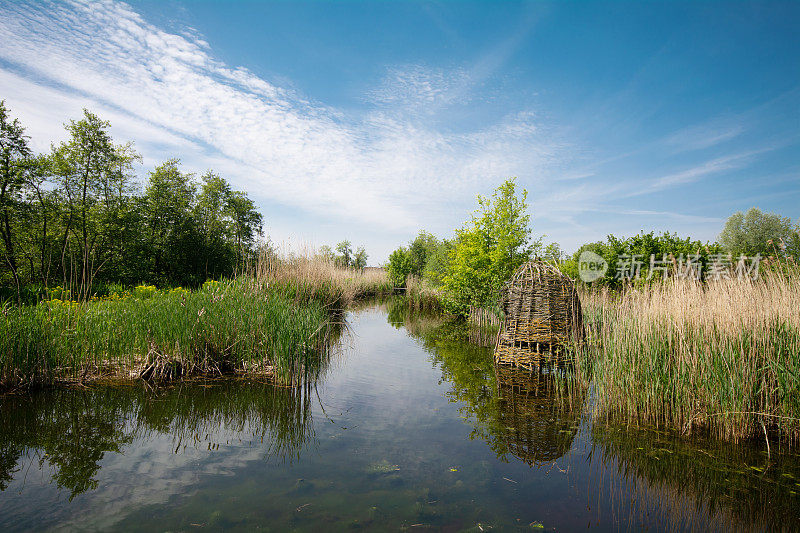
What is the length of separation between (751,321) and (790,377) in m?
0.82

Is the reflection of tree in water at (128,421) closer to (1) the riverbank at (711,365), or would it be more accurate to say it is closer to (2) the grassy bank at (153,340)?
(2) the grassy bank at (153,340)

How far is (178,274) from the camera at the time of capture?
96.1ft

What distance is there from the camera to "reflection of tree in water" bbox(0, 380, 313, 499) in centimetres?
376

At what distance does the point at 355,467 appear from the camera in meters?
3.84

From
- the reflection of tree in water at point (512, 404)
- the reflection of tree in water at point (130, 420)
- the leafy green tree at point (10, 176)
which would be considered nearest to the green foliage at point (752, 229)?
the reflection of tree in water at point (512, 404)

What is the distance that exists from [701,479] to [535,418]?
6.25ft

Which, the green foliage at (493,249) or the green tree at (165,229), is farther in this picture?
the green tree at (165,229)

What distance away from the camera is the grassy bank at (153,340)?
5.45 m

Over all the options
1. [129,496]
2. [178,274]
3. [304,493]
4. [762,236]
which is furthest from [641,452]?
[762,236]

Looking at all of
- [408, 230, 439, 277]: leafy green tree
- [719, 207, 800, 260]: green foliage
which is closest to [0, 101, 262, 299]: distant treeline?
[408, 230, 439, 277]: leafy green tree

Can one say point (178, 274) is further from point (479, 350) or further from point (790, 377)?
point (790, 377)

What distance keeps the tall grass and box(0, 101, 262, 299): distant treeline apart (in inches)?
543
